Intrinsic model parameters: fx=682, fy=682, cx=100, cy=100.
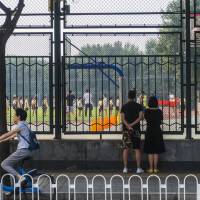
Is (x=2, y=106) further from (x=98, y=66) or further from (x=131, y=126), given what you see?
(x=98, y=66)

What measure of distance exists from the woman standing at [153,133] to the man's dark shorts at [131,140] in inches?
7.1

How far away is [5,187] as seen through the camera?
11.2 metres

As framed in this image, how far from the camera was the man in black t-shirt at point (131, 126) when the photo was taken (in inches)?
561

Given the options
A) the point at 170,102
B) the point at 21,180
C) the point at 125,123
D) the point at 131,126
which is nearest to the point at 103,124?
the point at 125,123

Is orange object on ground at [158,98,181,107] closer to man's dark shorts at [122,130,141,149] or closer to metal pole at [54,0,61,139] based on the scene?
man's dark shorts at [122,130,141,149]

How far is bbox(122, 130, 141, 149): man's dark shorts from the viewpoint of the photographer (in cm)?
1425

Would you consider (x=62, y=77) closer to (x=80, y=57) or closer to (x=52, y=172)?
(x=80, y=57)

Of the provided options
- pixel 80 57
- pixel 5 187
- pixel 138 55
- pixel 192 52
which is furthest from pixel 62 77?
pixel 5 187

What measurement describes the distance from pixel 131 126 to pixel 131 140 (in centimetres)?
29

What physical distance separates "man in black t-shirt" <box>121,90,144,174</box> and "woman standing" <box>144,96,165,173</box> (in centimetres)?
17

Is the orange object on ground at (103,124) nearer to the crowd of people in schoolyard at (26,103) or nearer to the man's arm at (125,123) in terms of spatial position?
the man's arm at (125,123)

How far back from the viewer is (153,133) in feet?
46.9

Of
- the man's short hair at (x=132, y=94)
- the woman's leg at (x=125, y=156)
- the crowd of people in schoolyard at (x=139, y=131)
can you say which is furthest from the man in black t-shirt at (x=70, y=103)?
the woman's leg at (x=125, y=156)

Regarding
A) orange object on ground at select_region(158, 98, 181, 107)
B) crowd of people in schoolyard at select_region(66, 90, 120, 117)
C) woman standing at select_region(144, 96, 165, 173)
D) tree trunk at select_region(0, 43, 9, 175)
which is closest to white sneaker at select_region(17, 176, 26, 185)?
tree trunk at select_region(0, 43, 9, 175)
